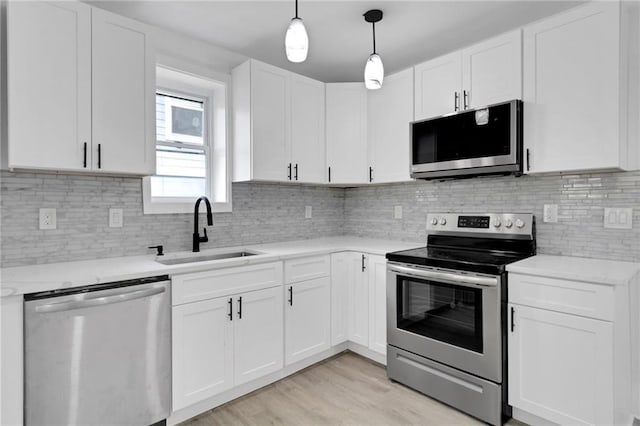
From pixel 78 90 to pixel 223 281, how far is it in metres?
1.32

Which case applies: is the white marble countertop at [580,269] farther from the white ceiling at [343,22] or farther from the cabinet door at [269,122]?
the cabinet door at [269,122]

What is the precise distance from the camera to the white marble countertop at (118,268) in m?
1.61

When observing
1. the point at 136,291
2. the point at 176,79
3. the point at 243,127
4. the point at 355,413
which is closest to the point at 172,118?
the point at 176,79

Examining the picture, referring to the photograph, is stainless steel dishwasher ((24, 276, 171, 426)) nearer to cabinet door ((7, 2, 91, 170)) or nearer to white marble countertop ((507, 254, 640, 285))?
cabinet door ((7, 2, 91, 170))

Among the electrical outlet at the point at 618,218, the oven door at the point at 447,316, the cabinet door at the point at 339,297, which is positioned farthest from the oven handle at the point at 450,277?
the electrical outlet at the point at 618,218

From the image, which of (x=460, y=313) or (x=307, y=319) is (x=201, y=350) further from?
(x=460, y=313)

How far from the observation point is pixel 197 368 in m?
2.07

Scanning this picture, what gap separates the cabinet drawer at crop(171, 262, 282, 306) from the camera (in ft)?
6.60

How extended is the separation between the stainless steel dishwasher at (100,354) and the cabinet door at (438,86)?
220cm

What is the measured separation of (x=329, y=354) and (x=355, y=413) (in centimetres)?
77

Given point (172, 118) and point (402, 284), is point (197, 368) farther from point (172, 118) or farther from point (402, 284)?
point (172, 118)

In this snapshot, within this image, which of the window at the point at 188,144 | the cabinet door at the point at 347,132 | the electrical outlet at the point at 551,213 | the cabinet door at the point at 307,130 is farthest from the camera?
the cabinet door at the point at 347,132

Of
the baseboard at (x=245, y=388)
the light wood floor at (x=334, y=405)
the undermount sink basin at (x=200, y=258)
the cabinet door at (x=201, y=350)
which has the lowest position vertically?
the light wood floor at (x=334, y=405)

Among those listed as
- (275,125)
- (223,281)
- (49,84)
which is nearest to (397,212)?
(275,125)
